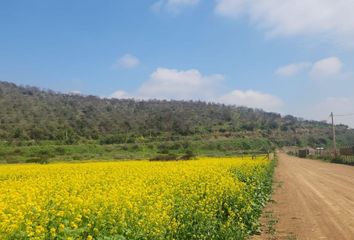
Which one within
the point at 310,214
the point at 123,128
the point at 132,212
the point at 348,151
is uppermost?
the point at 123,128

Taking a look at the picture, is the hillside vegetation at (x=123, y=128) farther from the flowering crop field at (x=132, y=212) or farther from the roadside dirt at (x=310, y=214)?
the flowering crop field at (x=132, y=212)

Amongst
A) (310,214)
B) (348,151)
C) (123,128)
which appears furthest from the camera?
(123,128)

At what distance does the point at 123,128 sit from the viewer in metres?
105

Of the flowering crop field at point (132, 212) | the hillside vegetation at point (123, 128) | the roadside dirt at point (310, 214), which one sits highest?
the hillside vegetation at point (123, 128)

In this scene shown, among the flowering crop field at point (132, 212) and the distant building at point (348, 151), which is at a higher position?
the distant building at point (348, 151)

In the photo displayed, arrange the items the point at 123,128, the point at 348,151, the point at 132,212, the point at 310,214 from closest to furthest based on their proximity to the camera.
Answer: the point at 132,212 → the point at 310,214 → the point at 348,151 → the point at 123,128

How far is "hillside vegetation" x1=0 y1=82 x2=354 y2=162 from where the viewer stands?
79750mm

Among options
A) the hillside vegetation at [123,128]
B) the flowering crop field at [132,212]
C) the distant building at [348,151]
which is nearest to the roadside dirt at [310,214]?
the flowering crop field at [132,212]

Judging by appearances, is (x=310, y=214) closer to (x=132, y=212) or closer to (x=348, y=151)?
(x=132, y=212)

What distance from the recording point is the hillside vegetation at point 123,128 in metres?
79.8

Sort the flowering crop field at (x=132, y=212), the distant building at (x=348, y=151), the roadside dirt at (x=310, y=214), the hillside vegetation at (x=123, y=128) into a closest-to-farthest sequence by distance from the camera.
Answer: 1. the flowering crop field at (x=132, y=212)
2. the roadside dirt at (x=310, y=214)
3. the distant building at (x=348, y=151)
4. the hillside vegetation at (x=123, y=128)

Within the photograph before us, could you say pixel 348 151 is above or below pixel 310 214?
above

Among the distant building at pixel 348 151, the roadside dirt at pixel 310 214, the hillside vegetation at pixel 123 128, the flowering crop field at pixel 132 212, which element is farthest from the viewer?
the hillside vegetation at pixel 123 128

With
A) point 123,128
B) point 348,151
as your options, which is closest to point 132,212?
point 348,151
